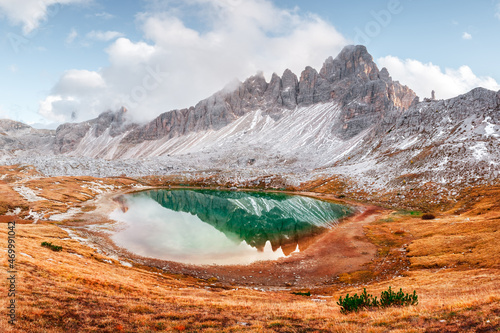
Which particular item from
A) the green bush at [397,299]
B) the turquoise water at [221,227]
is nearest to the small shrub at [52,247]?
the turquoise water at [221,227]

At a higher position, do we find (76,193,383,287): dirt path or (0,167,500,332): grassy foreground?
(0,167,500,332): grassy foreground

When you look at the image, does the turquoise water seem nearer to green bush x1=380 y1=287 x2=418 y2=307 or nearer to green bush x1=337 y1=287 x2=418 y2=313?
green bush x1=337 y1=287 x2=418 y2=313

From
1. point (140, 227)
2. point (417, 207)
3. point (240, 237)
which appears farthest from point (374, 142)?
point (140, 227)

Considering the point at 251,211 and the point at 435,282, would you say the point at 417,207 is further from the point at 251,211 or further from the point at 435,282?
the point at 435,282

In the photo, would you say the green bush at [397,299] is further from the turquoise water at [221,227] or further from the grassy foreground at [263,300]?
the turquoise water at [221,227]

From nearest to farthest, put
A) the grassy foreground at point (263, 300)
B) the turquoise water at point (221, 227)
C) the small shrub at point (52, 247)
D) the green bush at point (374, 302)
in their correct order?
the grassy foreground at point (263, 300) → the green bush at point (374, 302) → the small shrub at point (52, 247) → the turquoise water at point (221, 227)

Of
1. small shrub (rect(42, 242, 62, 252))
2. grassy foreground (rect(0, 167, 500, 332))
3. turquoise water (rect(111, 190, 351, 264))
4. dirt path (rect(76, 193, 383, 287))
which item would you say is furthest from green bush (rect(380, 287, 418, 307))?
small shrub (rect(42, 242, 62, 252))

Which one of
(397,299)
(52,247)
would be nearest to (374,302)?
(397,299)

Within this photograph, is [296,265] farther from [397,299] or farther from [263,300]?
[397,299]
